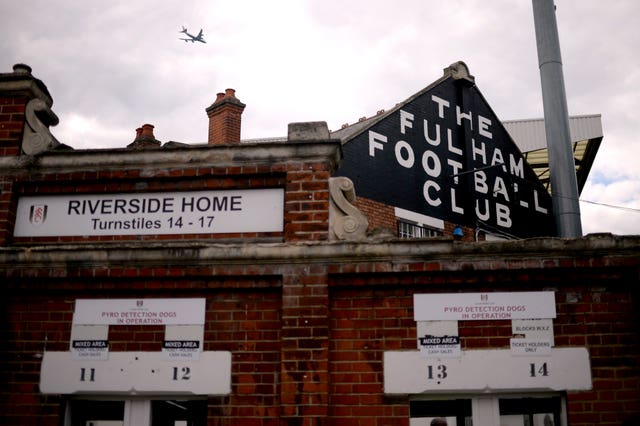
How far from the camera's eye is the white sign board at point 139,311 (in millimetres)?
6051

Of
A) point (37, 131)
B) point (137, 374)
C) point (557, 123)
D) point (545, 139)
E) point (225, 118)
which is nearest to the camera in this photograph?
point (137, 374)

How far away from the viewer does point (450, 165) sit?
56.3 feet

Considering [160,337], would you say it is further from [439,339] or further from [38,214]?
[439,339]

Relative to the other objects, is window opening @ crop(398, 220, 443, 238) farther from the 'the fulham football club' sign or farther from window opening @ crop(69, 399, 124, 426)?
window opening @ crop(69, 399, 124, 426)

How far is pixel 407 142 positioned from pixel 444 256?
10387mm

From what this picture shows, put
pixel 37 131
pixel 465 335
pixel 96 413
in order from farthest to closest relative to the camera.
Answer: pixel 37 131, pixel 96 413, pixel 465 335

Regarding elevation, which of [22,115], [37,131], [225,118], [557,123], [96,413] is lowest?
[96,413]

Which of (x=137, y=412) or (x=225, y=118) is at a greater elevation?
(x=225, y=118)

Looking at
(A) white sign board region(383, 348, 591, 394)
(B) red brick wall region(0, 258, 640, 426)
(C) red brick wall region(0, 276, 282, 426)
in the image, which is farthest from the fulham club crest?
(A) white sign board region(383, 348, 591, 394)

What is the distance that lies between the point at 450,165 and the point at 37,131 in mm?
12315

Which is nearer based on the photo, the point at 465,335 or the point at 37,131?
the point at 465,335

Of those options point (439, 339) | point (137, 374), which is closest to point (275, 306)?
point (137, 374)

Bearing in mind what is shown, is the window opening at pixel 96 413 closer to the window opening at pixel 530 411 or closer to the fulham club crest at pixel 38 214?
the fulham club crest at pixel 38 214

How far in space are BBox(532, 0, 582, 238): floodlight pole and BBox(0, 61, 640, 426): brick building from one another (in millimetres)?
7765
